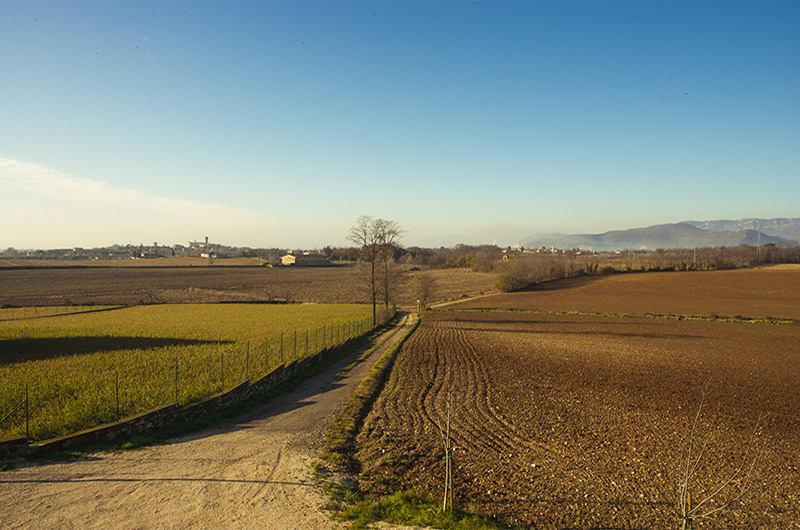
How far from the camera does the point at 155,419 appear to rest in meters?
12.6

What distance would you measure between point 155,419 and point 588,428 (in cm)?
1351

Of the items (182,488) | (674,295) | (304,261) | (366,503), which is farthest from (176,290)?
(304,261)

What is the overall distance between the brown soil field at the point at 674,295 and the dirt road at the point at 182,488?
52.5 metres

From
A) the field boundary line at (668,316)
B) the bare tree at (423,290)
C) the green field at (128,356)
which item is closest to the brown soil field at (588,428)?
the green field at (128,356)

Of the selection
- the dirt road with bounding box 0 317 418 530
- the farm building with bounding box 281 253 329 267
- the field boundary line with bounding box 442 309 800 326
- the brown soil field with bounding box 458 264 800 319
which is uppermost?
the farm building with bounding box 281 253 329 267

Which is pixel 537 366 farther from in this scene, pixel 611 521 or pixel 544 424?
pixel 611 521

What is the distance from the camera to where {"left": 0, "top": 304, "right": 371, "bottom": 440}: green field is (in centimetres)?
1288

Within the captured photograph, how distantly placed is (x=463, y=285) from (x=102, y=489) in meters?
86.4

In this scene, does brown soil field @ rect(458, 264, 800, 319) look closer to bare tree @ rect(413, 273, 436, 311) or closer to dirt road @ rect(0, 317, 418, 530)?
bare tree @ rect(413, 273, 436, 311)

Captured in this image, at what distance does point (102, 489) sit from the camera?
8.78 metres

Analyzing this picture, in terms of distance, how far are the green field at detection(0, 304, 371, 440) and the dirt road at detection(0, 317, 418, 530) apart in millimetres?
2465

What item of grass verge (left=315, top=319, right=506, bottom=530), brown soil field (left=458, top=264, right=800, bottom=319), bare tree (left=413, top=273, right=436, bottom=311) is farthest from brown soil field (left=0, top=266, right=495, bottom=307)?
grass verge (left=315, top=319, right=506, bottom=530)

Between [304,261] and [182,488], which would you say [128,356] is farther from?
[304,261]

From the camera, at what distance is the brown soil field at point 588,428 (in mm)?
9539
